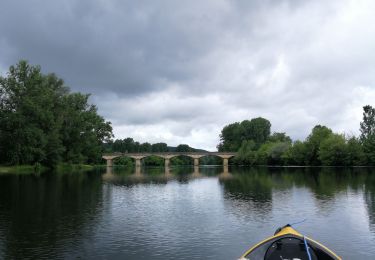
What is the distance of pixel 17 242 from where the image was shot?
66.7 ft

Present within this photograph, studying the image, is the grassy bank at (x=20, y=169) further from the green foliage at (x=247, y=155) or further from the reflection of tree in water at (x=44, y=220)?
the green foliage at (x=247, y=155)

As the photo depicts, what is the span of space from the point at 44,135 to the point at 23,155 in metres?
6.50

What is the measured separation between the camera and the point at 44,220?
26500mm

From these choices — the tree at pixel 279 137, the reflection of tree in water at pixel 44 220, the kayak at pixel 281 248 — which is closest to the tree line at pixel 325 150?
the tree at pixel 279 137

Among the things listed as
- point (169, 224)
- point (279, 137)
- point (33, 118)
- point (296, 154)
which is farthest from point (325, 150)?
point (169, 224)

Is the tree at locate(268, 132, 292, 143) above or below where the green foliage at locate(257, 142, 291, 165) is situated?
above

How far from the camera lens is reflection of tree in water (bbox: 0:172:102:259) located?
757 inches

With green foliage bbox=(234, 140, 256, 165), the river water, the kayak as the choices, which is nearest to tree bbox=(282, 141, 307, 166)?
green foliage bbox=(234, 140, 256, 165)

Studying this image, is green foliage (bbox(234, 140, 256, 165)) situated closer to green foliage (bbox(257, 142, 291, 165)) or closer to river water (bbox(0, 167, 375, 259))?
green foliage (bbox(257, 142, 291, 165))

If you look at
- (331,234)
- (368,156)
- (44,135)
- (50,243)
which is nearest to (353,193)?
(331,234)

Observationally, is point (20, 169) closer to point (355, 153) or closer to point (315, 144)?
point (315, 144)

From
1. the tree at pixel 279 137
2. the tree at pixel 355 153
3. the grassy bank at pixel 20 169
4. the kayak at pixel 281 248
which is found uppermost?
the tree at pixel 279 137

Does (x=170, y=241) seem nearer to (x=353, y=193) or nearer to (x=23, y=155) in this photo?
(x=353, y=193)

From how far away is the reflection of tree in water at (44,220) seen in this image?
1924cm
